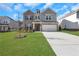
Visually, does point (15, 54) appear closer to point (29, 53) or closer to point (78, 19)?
point (29, 53)

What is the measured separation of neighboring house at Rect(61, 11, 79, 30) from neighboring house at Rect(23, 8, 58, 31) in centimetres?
189

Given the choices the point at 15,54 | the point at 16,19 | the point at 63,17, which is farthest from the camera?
the point at 63,17

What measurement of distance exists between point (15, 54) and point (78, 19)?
1412 cm

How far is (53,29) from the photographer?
25.8 meters

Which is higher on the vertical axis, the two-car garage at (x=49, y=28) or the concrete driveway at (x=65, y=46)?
the two-car garage at (x=49, y=28)

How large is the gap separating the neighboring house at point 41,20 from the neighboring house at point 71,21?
6.21 feet

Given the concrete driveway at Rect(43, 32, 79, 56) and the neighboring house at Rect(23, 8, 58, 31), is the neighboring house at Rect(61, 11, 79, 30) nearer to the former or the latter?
the neighboring house at Rect(23, 8, 58, 31)

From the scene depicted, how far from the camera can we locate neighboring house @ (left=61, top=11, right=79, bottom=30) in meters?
21.6

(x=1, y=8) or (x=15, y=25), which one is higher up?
(x=1, y=8)

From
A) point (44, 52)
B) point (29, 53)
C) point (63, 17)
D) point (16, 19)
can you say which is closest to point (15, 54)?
point (29, 53)

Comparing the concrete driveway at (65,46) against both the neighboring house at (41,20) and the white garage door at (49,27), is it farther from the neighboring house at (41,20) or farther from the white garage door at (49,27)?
the neighboring house at (41,20)

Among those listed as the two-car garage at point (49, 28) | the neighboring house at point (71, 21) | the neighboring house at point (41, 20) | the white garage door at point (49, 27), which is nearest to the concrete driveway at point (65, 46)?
the neighboring house at point (71, 21)

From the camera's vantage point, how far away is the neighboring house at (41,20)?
2683 centimetres

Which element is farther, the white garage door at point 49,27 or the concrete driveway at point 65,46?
the white garage door at point 49,27
